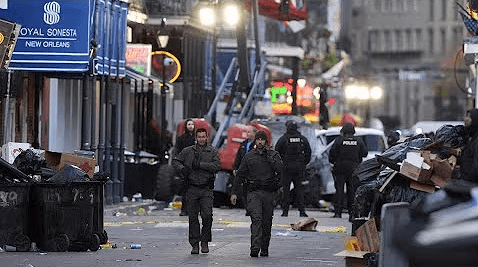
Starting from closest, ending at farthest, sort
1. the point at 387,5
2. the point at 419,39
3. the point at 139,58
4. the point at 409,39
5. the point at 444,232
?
the point at 444,232
the point at 139,58
the point at 419,39
the point at 409,39
the point at 387,5

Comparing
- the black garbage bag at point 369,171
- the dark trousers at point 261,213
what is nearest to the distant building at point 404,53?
the black garbage bag at point 369,171

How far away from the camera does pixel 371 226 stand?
17547 millimetres

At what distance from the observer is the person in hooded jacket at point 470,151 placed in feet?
55.6

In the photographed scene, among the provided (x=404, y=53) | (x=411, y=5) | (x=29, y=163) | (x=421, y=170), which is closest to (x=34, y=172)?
(x=29, y=163)

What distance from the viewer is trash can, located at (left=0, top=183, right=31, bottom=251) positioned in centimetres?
2042

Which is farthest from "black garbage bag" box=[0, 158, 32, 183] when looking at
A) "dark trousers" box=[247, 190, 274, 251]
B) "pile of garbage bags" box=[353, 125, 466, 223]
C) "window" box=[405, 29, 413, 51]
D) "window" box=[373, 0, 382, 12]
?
"window" box=[373, 0, 382, 12]

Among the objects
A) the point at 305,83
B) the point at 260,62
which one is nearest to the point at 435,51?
the point at 305,83

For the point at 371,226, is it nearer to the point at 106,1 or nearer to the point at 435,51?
the point at 106,1

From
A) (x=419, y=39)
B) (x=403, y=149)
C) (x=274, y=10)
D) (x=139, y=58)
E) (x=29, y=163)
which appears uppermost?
(x=419, y=39)

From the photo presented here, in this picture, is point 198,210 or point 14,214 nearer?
point 14,214

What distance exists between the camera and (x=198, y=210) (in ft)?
68.4

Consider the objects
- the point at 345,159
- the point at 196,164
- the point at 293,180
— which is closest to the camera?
the point at 196,164

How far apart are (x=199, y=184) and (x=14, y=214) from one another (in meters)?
2.54

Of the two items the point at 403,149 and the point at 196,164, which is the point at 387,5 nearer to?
the point at 196,164
